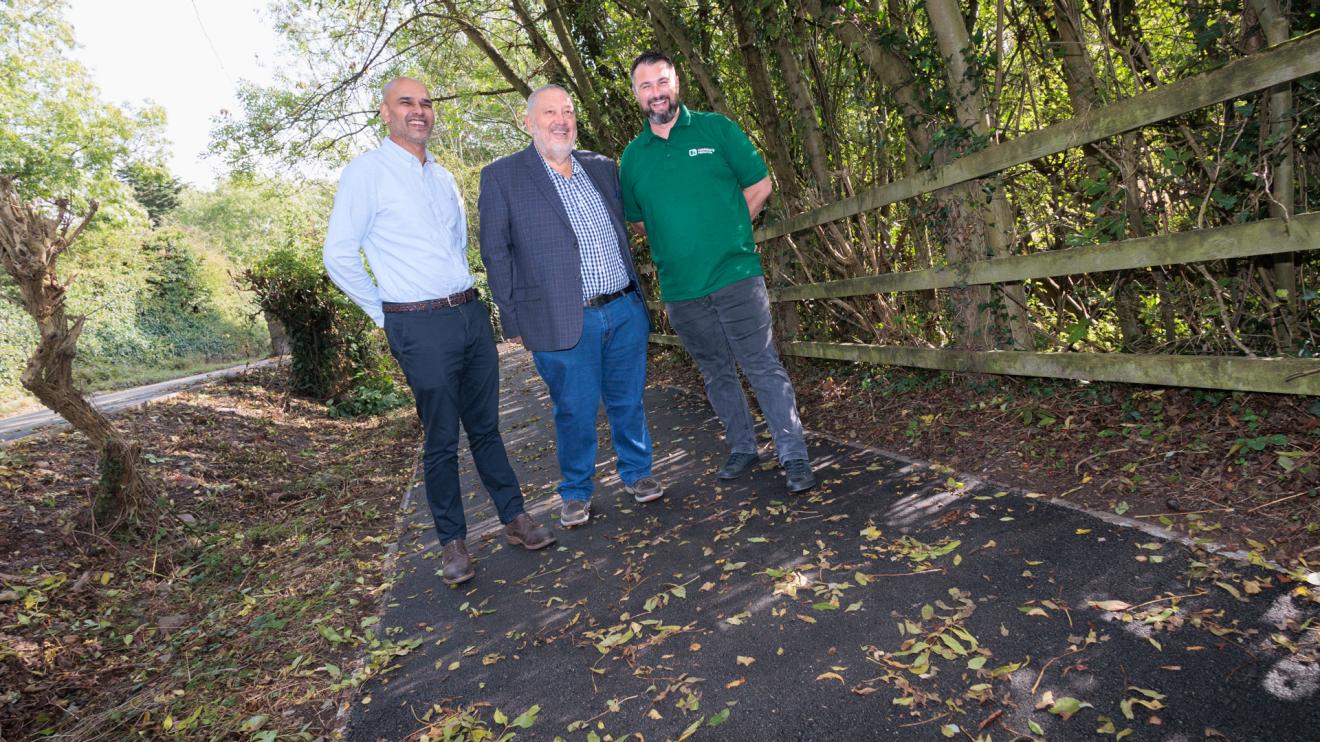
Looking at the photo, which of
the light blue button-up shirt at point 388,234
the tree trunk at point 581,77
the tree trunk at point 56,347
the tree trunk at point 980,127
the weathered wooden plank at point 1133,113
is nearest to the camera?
the weathered wooden plank at point 1133,113

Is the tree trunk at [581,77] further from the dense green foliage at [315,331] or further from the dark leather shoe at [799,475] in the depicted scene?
the dark leather shoe at [799,475]

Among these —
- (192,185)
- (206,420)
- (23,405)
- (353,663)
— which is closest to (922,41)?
(353,663)

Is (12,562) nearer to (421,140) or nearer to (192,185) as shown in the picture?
(421,140)

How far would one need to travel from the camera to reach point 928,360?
14.2 ft

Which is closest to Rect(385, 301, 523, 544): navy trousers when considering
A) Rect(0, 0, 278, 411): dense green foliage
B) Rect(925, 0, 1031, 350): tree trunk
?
Rect(925, 0, 1031, 350): tree trunk

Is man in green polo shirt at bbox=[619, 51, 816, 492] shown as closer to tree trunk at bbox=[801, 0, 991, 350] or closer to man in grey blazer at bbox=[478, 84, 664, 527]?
man in grey blazer at bbox=[478, 84, 664, 527]

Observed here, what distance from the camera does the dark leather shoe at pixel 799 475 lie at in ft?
11.8

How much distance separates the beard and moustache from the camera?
11.9 feet

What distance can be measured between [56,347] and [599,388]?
11.1 feet

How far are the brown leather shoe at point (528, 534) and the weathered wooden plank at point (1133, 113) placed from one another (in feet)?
8.96

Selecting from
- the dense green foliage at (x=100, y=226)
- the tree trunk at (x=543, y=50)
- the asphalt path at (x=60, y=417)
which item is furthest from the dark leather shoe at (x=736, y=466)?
the dense green foliage at (x=100, y=226)

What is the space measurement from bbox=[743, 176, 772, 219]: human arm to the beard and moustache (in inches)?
21.8

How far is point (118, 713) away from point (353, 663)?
82 centimetres

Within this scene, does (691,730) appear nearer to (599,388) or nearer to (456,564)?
(456,564)
